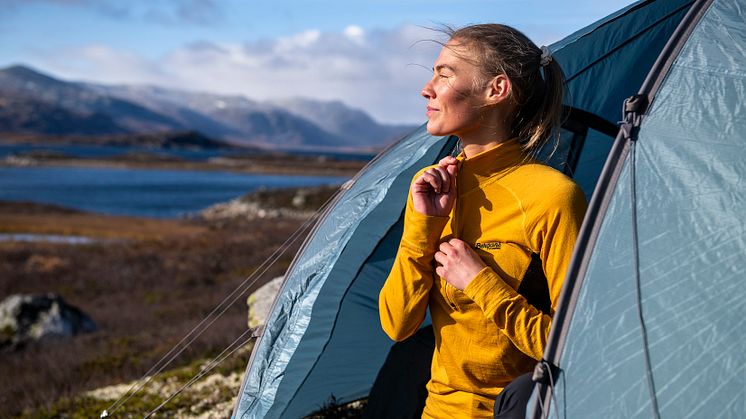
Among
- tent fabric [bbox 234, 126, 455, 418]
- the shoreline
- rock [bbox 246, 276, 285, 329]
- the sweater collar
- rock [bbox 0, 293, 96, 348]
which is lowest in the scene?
rock [bbox 0, 293, 96, 348]

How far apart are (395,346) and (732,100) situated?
2.95 m

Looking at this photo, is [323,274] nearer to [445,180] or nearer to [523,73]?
[445,180]

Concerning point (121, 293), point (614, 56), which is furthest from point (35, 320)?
point (614, 56)

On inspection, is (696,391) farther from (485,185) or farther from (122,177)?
(122,177)

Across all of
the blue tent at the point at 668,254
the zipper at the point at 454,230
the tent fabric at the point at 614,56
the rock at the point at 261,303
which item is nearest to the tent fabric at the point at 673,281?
the blue tent at the point at 668,254

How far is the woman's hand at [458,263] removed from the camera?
3.02 meters

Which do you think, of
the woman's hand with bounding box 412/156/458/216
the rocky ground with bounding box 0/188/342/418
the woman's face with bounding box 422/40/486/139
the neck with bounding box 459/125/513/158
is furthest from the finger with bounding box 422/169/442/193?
the rocky ground with bounding box 0/188/342/418

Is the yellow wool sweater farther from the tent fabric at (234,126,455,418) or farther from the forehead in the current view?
the tent fabric at (234,126,455,418)

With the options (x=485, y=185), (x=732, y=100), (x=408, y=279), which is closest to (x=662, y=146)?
(x=732, y=100)

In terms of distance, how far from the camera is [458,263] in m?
3.05

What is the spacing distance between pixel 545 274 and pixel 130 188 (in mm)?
66798

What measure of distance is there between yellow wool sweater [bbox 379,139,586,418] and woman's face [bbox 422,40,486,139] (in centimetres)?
18

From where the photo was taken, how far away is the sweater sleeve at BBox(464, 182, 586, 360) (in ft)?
9.68

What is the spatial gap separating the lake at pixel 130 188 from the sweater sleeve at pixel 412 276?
45.1m
